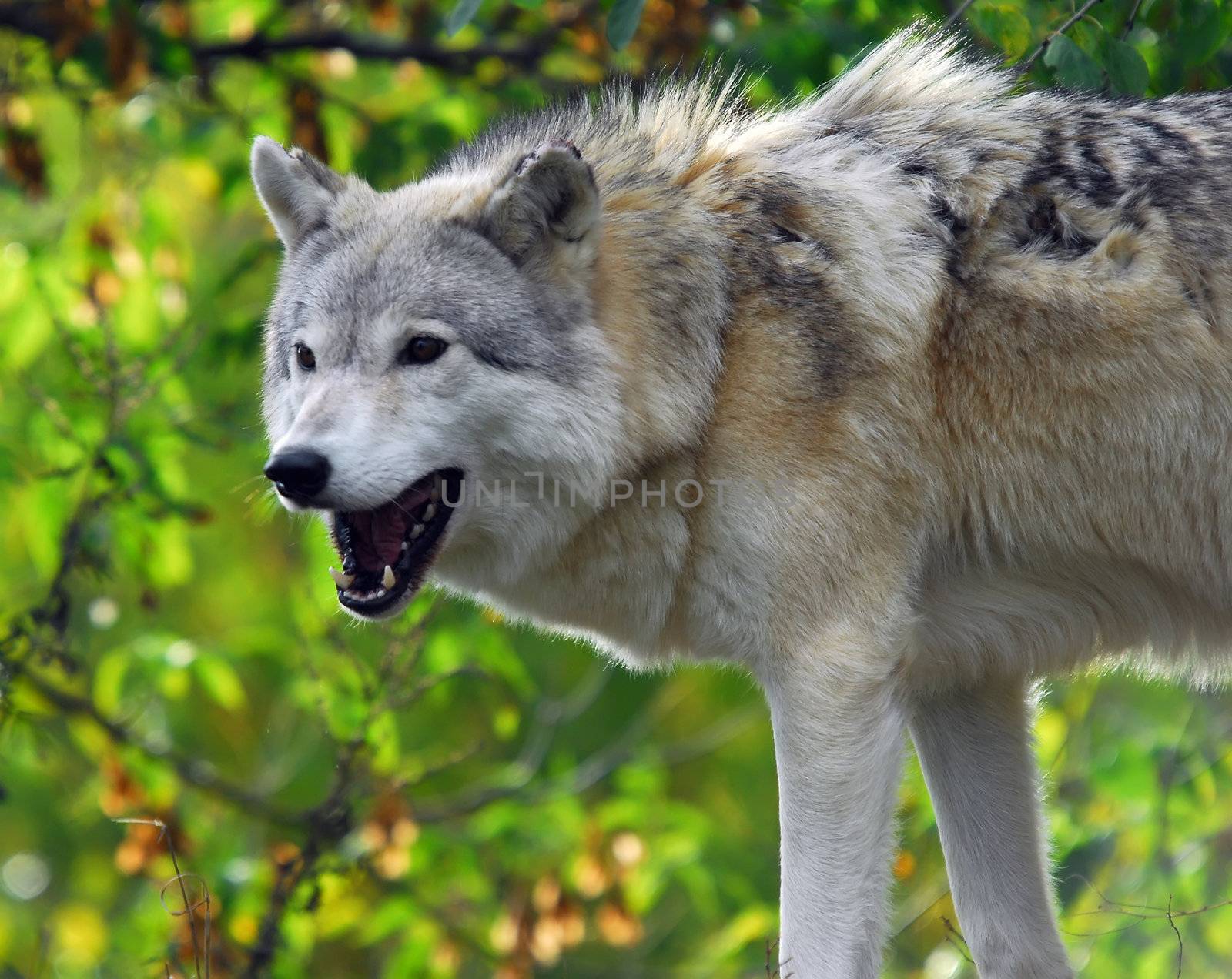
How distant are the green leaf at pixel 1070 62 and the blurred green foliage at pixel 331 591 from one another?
11 mm

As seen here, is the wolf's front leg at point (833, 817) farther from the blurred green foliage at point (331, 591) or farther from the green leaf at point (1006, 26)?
the green leaf at point (1006, 26)

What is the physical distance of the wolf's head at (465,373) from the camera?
3.57m

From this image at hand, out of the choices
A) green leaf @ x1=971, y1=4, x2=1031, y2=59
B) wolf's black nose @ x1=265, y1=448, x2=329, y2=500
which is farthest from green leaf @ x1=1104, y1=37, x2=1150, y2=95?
wolf's black nose @ x1=265, y1=448, x2=329, y2=500

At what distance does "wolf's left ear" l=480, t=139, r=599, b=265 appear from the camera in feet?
11.9

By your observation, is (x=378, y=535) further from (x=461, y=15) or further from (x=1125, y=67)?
(x=1125, y=67)

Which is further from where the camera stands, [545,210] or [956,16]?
[956,16]

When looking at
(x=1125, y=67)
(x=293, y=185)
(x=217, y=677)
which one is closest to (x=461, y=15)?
(x=293, y=185)

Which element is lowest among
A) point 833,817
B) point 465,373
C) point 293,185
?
point 833,817

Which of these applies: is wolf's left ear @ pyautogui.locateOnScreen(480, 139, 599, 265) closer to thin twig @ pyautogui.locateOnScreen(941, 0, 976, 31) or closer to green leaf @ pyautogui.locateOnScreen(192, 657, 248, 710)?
thin twig @ pyautogui.locateOnScreen(941, 0, 976, 31)

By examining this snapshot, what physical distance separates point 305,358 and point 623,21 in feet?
4.69

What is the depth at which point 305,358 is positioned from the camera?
12.4 feet

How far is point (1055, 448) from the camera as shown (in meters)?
3.60

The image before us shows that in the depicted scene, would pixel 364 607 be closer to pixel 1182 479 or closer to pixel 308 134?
pixel 1182 479

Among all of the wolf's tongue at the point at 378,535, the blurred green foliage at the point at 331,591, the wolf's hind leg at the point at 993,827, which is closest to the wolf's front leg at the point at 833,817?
the wolf's hind leg at the point at 993,827
